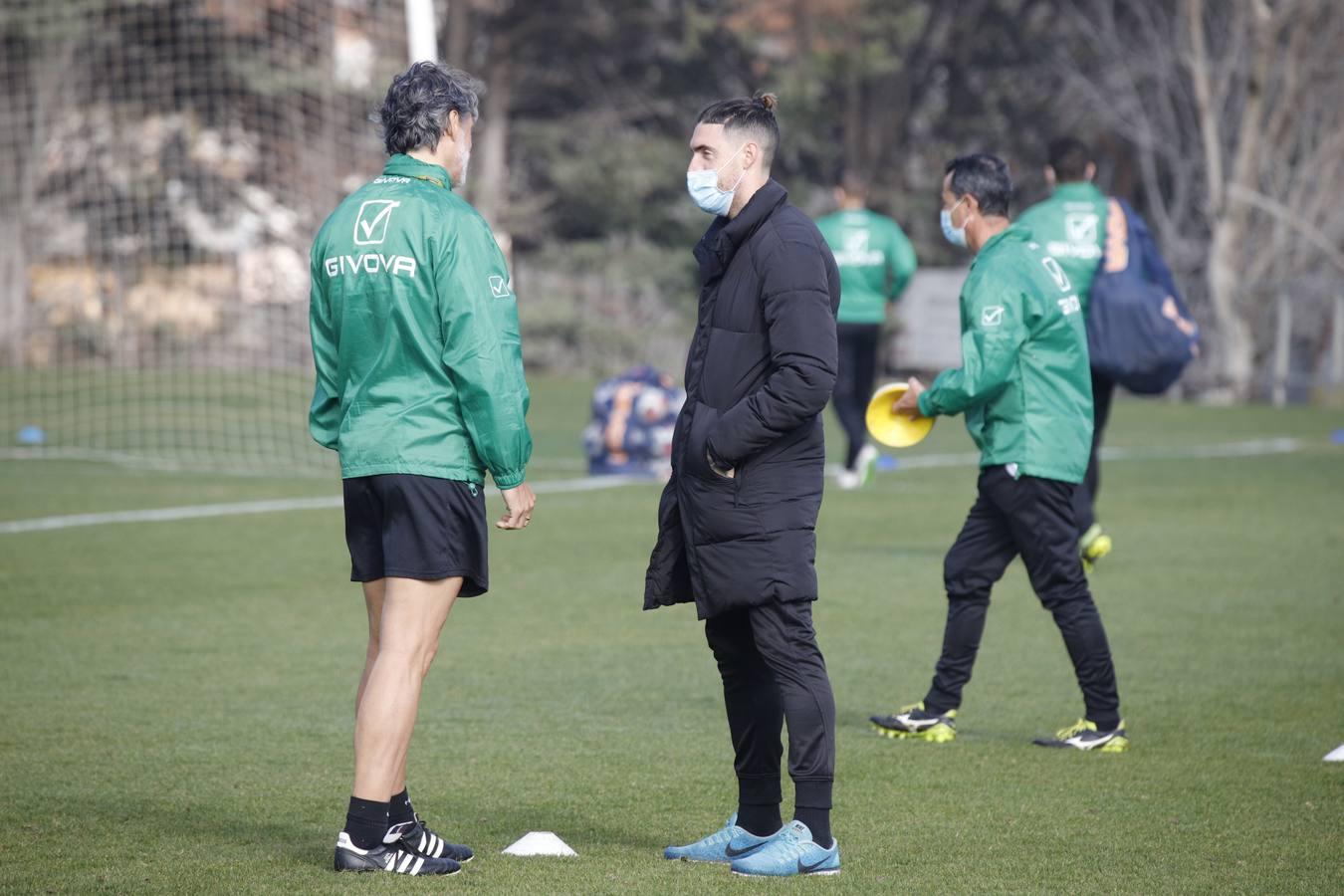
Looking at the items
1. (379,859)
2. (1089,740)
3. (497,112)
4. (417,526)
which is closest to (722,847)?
(379,859)

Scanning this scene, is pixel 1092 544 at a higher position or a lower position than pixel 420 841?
higher

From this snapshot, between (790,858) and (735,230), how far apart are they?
160 cm

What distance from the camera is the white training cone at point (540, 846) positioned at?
477 centimetres

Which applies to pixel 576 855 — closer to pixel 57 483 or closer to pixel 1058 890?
pixel 1058 890

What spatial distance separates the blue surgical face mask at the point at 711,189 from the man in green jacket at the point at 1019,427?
5.40ft

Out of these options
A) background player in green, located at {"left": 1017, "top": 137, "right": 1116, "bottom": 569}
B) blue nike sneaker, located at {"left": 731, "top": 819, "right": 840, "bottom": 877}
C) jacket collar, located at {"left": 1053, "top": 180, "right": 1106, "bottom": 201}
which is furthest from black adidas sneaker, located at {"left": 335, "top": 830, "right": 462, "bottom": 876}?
jacket collar, located at {"left": 1053, "top": 180, "right": 1106, "bottom": 201}

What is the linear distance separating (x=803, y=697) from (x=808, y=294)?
1.02 meters

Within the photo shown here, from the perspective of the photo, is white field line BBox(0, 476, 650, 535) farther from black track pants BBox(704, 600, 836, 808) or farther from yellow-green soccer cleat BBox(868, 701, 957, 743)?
black track pants BBox(704, 600, 836, 808)

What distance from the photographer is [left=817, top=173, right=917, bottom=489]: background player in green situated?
1466 centimetres

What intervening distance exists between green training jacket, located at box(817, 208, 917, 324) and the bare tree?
50.5 ft

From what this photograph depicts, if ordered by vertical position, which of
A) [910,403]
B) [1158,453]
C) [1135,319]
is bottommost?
[1158,453]

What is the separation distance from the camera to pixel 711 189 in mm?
4641

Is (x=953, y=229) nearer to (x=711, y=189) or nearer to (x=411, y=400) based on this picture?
(x=711, y=189)

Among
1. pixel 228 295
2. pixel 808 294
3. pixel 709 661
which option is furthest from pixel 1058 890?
pixel 228 295
